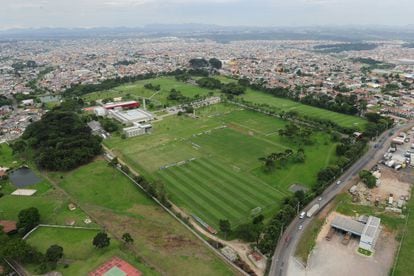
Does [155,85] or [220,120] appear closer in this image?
[220,120]

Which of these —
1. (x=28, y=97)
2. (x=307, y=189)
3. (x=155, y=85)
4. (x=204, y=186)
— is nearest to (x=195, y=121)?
(x=204, y=186)

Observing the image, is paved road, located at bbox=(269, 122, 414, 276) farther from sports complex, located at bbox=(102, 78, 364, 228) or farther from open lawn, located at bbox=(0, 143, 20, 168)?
open lawn, located at bbox=(0, 143, 20, 168)

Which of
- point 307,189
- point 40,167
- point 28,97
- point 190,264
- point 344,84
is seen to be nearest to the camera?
point 190,264

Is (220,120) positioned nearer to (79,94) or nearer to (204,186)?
(204,186)

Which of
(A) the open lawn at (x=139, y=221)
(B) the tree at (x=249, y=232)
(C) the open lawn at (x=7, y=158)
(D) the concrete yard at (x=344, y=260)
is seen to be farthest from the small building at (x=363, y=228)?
(C) the open lawn at (x=7, y=158)

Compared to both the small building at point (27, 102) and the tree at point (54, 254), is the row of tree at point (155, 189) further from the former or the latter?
the small building at point (27, 102)

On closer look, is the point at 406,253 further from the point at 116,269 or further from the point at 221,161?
the point at 116,269
